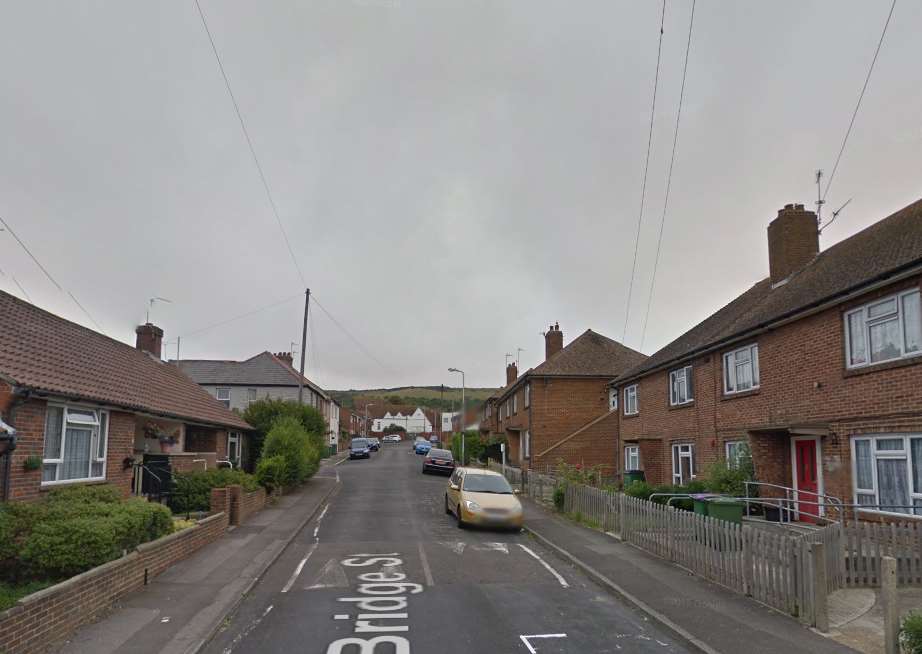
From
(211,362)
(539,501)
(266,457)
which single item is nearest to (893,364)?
(539,501)

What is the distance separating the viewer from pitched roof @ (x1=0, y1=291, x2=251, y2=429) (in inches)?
454

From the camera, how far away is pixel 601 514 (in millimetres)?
16422

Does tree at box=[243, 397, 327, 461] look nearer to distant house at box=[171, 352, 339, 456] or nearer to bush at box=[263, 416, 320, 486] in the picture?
bush at box=[263, 416, 320, 486]

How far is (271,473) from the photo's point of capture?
21.9 m

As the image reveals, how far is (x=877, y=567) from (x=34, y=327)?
15809mm

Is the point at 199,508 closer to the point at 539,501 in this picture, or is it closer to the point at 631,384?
the point at 539,501

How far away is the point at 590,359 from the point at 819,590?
2799 centimetres

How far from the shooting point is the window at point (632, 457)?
25.9 m

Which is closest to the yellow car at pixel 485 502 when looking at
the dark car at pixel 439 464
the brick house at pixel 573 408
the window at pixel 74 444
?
the window at pixel 74 444

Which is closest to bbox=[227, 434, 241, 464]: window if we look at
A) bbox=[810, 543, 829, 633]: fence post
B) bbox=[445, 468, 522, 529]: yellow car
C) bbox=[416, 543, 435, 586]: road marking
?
bbox=[445, 468, 522, 529]: yellow car

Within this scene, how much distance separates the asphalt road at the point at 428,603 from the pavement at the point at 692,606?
28 cm

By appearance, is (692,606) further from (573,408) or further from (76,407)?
(573,408)

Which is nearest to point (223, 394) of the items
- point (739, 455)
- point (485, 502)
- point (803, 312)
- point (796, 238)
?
point (485, 502)

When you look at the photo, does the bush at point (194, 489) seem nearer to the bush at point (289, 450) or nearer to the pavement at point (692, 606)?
the bush at point (289, 450)
